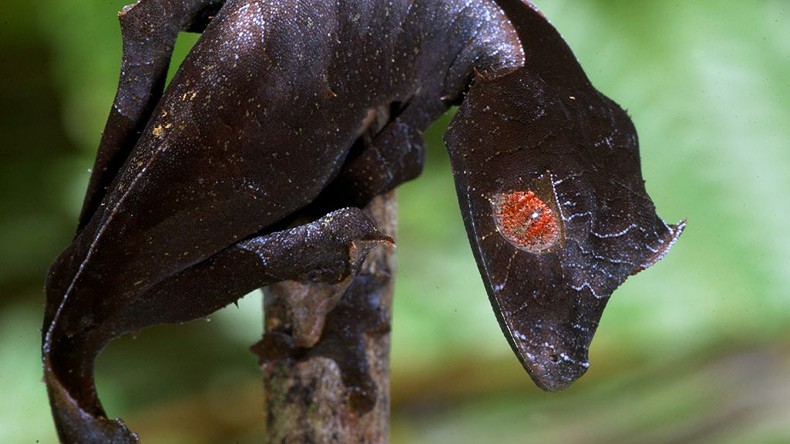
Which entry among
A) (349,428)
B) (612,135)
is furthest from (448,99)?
(349,428)

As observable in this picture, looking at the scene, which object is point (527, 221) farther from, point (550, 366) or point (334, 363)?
point (334, 363)

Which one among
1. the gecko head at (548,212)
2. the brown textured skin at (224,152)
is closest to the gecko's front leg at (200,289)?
the brown textured skin at (224,152)

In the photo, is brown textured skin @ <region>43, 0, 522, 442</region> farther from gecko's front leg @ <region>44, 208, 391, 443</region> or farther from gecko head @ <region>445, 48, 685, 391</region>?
gecko head @ <region>445, 48, 685, 391</region>

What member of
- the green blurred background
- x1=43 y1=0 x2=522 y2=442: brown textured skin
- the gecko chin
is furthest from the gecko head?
the green blurred background

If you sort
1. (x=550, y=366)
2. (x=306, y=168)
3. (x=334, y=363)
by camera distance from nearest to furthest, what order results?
1. (x=550, y=366)
2. (x=306, y=168)
3. (x=334, y=363)

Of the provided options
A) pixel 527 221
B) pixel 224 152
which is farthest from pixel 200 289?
pixel 527 221

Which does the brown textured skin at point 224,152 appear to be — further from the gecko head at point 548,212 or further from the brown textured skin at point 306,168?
the gecko head at point 548,212

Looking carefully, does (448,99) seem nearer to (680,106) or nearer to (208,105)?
(208,105)
